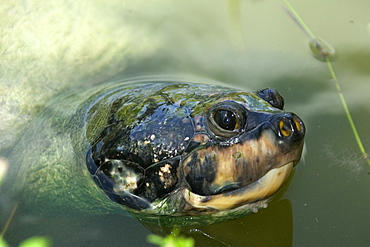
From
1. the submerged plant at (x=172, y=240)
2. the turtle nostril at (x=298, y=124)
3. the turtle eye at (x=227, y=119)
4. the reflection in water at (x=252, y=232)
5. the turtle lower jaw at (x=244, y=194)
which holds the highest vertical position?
the turtle eye at (x=227, y=119)

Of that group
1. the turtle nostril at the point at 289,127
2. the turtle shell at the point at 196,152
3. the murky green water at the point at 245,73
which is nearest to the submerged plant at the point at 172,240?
the murky green water at the point at 245,73

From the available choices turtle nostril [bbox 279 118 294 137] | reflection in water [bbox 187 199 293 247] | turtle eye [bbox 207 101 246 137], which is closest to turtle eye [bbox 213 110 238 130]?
turtle eye [bbox 207 101 246 137]

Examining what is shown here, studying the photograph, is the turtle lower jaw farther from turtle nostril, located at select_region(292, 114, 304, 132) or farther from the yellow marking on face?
turtle nostril, located at select_region(292, 114, 304, 132)

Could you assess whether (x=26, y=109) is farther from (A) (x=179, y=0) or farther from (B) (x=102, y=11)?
(A) (x=179, y=0)

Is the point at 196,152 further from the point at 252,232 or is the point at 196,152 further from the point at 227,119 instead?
the point at 252,232

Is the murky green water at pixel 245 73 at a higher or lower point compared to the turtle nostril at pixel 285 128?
lower

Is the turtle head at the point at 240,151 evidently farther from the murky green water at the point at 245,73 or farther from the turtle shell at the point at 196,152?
the murky green water at the point at 245,73

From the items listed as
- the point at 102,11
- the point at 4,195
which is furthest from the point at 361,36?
the point at 4,195
